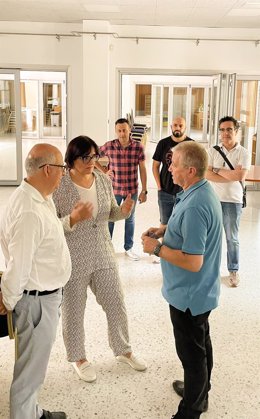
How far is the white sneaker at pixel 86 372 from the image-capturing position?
8.86 ft

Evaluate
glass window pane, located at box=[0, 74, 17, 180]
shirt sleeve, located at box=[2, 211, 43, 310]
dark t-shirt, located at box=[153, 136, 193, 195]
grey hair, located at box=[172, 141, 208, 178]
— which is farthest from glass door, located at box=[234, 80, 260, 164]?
shirt sleeve, located at box=[2, 211, 43, 310]

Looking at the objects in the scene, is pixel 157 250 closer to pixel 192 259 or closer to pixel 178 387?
pixel 192 259

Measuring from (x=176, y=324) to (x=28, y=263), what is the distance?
2.58 ft

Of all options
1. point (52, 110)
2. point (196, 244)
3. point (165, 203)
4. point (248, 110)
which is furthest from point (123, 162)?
point (52, 110)

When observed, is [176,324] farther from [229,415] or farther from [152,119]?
[152,119]

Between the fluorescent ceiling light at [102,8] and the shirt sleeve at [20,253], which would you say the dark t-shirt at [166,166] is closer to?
the shirt sleeve at [20,253]

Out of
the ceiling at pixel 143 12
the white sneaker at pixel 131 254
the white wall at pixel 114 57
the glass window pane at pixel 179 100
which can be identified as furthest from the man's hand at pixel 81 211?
the glass window pane at pixel 179 100

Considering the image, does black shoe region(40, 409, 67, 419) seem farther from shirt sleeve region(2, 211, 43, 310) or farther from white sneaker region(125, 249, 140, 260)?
white sneaker region(125, 249, 140, 260)

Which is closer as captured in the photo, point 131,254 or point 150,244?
point 150,244

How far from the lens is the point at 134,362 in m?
2.85

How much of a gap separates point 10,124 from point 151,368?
7097mm

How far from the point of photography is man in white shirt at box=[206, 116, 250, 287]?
13.2 feet

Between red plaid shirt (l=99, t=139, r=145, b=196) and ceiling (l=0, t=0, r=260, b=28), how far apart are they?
267 centimetres

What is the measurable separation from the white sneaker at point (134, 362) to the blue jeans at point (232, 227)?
5.55ft
